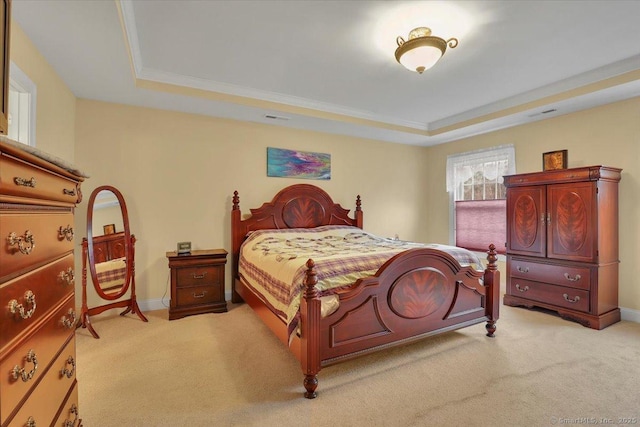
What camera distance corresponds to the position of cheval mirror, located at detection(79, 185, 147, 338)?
9.80 feet

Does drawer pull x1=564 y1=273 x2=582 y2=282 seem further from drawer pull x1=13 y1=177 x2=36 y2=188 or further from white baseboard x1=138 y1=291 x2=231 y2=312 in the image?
white baseboard x1=138 y1=291 x2=231 y2=312

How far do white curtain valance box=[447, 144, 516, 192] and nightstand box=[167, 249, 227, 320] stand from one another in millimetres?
3909

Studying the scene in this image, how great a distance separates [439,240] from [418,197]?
2.82 ft

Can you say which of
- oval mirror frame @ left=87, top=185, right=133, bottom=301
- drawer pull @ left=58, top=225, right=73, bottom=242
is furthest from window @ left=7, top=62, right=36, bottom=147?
drawer pull @ left=58, top=225, right=73, bottom=242

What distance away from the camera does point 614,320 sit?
10.4 feet

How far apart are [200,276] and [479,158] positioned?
4353mm

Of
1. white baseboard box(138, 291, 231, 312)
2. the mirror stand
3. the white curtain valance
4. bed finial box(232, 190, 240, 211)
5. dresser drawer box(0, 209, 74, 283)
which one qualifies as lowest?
white baseboard box(138, 291, 231, 312)

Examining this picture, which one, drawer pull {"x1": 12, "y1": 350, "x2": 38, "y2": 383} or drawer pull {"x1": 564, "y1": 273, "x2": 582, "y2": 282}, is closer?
drawer pull {"x1": 12, "y1": 350, "x2": 38, "y2": 383}

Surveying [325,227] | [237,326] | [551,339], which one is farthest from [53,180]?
[551,339]

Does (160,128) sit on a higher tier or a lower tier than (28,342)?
higher

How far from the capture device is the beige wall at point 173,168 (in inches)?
133

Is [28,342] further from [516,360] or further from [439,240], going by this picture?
[439,240]

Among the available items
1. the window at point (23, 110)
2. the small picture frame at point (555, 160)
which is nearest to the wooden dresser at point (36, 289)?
the window at point (23, 110)

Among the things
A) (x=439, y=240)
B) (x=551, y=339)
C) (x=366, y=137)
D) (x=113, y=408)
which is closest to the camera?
(x=113, y=408)
